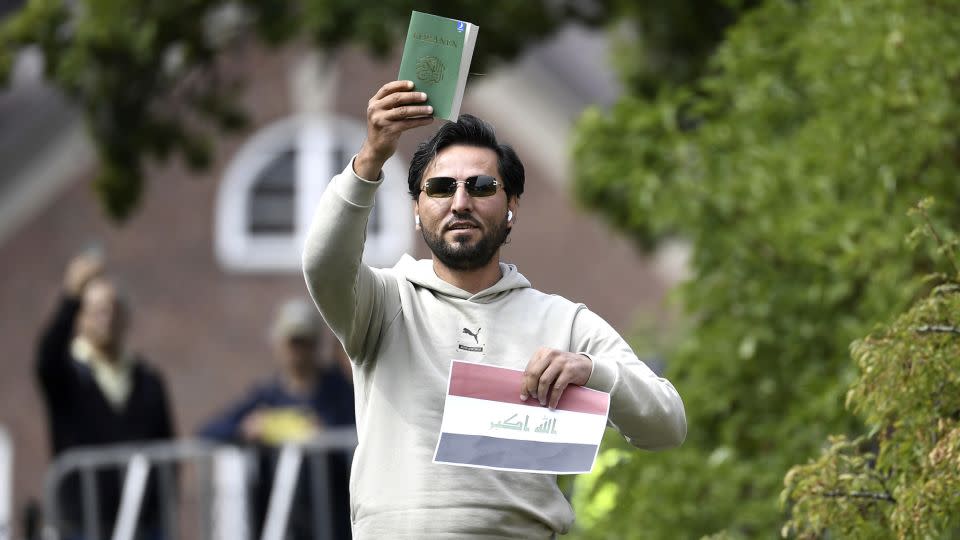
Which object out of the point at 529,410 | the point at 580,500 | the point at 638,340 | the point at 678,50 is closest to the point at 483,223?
the point at 529,410

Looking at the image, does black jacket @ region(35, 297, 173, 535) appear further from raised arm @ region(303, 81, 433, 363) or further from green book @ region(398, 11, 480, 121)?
green book @ region(398, 11, 480, 121)

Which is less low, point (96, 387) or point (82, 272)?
point (82, 272)

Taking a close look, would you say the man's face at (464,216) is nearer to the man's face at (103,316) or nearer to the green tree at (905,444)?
the green tree at (905,444)

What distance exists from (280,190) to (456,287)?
54.1ft

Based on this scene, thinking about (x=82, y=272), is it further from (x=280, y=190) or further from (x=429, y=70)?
(x=280, y=190)

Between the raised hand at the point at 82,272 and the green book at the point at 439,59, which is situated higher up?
the raised hand at the point at 82,272

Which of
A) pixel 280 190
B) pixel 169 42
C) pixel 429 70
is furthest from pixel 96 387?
pixel 280 190

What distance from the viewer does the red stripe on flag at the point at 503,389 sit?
11.6 feet


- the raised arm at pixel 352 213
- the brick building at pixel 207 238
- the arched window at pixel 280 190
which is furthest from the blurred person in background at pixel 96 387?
→ the arched window at pixel 280 190

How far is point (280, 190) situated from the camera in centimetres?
2003

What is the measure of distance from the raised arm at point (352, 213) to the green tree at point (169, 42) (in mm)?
5472

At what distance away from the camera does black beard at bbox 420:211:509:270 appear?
12.0 ft

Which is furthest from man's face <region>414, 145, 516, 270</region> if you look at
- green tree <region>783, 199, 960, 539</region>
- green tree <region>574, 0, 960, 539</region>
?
green tree <region>574, 0, 960, 539</region>

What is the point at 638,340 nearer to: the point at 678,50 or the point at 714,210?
the point at 678,50
